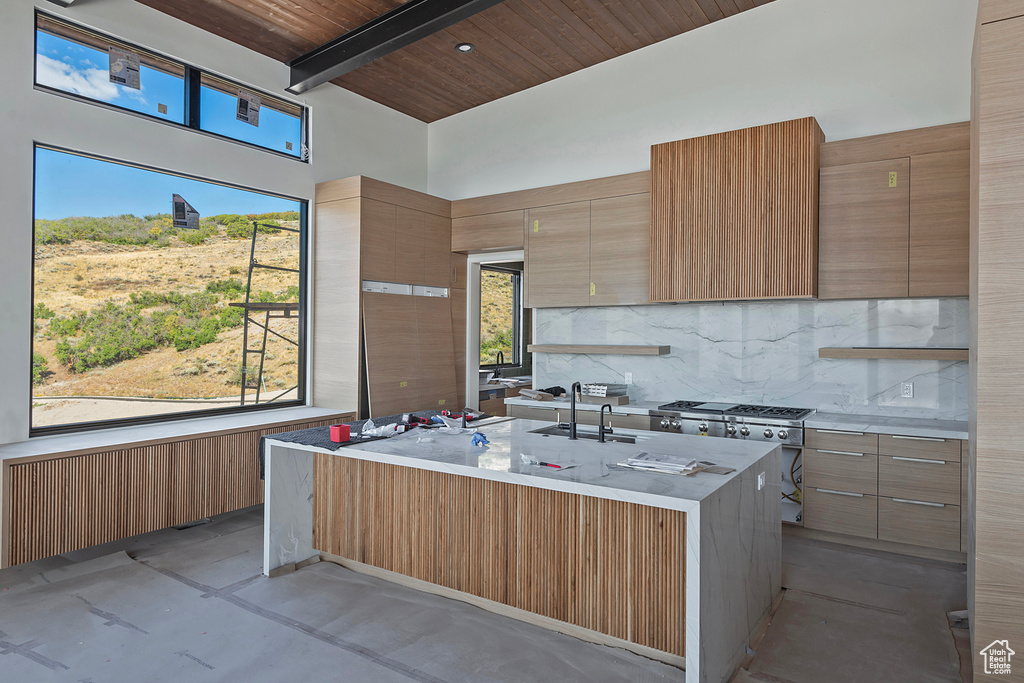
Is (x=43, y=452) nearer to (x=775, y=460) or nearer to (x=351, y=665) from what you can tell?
(x=351, y=665)

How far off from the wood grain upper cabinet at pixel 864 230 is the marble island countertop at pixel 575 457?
1668 mm

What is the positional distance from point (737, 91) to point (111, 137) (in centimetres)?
452

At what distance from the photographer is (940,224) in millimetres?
3545

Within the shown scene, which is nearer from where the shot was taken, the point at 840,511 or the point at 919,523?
the point at 919,523

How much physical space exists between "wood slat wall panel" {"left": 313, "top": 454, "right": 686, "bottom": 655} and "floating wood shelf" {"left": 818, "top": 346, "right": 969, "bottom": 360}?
240 cm

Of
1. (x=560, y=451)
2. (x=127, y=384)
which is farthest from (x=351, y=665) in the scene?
(x=127, y=384)

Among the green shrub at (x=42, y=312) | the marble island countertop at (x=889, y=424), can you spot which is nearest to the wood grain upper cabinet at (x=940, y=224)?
the marble island countertop at (x=889, y=424)

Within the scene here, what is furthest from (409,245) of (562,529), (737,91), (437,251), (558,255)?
(562,529)

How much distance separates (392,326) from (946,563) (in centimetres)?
426

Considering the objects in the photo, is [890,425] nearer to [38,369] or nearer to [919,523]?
[919,523]

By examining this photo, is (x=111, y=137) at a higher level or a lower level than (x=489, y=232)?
higher

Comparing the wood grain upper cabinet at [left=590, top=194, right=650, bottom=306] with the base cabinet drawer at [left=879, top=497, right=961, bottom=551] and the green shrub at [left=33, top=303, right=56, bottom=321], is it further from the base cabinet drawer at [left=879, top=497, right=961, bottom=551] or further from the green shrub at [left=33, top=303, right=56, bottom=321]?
the green shrub at [left=33, top=303, right=56, bottom=321]

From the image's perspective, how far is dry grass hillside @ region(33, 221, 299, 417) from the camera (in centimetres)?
369

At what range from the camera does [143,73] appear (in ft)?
13.3
